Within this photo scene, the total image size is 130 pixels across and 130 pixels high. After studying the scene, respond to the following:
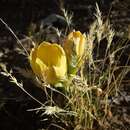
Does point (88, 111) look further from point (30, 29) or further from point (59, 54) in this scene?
point (30, 29)

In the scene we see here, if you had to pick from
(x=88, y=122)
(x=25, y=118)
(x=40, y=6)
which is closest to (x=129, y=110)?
(x=88, y=122)

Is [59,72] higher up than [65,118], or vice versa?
[59,72]

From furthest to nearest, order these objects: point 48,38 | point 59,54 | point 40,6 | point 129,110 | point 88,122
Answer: point 40,6 < point 48,38 < point 129,110 < point 88,122 < point 59,54
